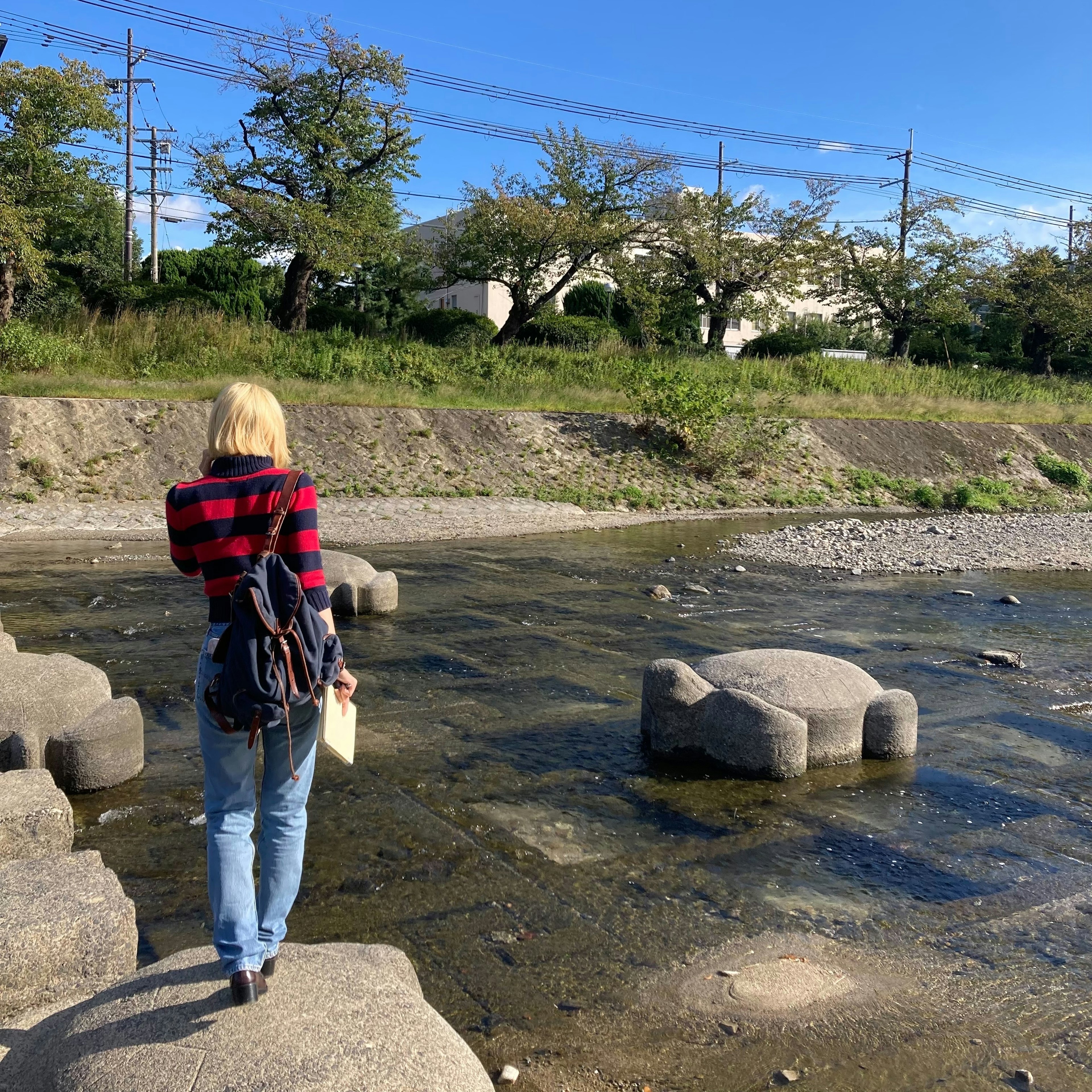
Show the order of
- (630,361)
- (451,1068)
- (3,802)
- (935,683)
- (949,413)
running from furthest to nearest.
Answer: (949,413) → (630,361) → (935,683) → (3,802) → (451,1068)

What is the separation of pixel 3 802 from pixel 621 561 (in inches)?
458

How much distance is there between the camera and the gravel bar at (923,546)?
15.7 m

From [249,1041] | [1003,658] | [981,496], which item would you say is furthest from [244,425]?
[981,496]

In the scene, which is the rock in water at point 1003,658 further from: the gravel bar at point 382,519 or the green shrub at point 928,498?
the green shrub at point 928,498

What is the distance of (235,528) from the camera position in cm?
300

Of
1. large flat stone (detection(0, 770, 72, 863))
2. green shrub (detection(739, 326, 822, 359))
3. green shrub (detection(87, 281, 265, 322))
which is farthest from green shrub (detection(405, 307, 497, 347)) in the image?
large flat stone (detection(0, 770, 72, 863))

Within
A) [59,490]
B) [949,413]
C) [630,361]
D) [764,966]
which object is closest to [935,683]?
[764,966]

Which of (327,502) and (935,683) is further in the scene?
(327,502)

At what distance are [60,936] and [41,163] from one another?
25215 mm

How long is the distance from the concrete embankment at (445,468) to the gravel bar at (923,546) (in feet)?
12.1

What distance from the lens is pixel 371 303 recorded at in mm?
37531

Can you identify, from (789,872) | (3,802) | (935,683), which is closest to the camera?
(3,802)

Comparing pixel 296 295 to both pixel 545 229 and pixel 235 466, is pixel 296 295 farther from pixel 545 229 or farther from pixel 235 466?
pixel 235 466

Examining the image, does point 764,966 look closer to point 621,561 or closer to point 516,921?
point 516,921
